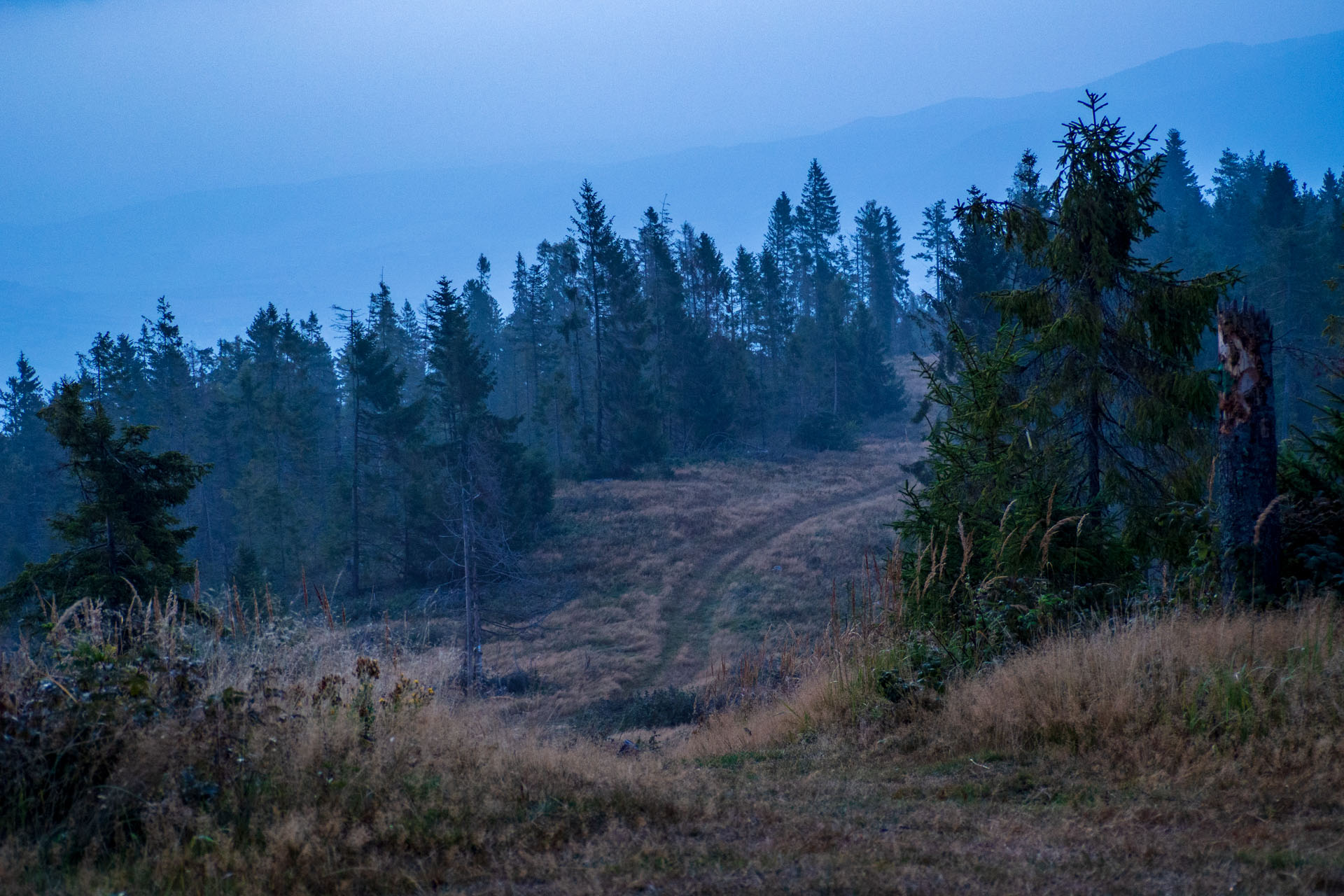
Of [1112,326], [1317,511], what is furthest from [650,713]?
[1317,511]

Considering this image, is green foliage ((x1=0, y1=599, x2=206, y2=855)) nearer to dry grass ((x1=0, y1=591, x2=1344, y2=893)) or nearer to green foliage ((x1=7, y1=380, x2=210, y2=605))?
dry grass ((x1=0, y1=591, x2=1344, y2=893))

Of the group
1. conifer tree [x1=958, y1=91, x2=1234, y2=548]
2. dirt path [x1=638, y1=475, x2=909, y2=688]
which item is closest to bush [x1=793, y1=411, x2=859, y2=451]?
dirt path [x1=638, y1=475, x2=909, y2=688]

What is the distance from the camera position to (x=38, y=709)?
413 cm

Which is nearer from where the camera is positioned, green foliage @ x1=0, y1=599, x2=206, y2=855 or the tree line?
green foliage @ x1=0, y1=599, x2=206, y2=855

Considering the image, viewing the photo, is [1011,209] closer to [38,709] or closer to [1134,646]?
[1134,646]

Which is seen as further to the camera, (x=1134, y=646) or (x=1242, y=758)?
(x=1134, y=646)

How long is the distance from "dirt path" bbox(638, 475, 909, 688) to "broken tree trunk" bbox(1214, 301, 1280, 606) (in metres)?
12.9

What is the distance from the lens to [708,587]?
29.3m

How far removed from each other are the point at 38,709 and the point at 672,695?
12.9 m

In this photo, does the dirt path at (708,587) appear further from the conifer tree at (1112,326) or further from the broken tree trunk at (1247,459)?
the broken tree trunk at (1247,459)

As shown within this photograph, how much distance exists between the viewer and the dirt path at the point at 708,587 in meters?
22.7

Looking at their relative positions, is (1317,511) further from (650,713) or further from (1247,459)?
(650,713)

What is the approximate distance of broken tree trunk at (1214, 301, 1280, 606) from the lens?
6.22 metres

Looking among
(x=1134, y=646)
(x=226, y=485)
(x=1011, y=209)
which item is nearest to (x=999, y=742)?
(x=1134, y=646)
